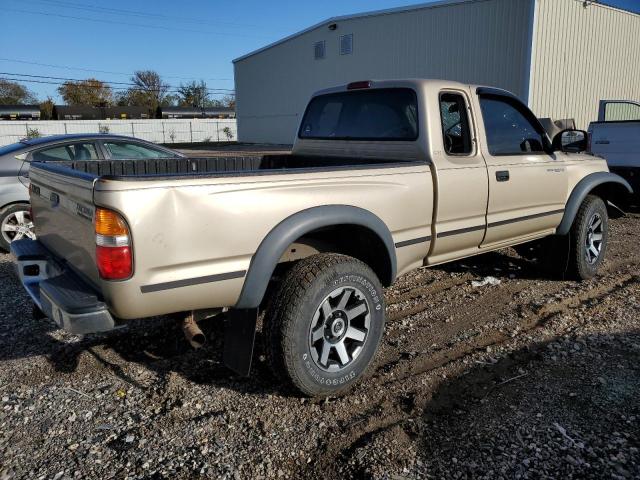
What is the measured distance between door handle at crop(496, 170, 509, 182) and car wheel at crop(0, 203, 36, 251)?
5.53 meters

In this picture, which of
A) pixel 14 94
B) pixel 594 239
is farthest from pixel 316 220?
pixel 14 94

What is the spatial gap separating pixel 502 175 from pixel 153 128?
47.1 metres

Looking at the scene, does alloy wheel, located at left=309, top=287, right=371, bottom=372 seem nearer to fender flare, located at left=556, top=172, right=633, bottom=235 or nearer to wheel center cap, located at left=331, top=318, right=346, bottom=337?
wheel center cap, located at left=331, top=318, right=346, bottom=337

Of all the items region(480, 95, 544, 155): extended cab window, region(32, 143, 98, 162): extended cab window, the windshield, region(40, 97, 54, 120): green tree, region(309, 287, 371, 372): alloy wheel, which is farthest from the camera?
region(40, 97, 54, 120): green tree

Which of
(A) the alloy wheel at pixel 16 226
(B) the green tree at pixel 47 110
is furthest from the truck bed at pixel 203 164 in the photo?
(B) the green tree at pixel 47 110

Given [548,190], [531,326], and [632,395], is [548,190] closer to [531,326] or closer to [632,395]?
[531,326]

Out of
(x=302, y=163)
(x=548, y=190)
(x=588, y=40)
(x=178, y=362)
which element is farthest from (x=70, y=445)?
(x=588, y=40)

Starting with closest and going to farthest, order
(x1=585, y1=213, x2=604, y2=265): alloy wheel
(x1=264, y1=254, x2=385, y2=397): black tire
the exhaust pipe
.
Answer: the exhaust pipe < (x1=264, y1=254, x2=385, y2=397): black tire < (x1=585, y1=213, x2=604, y2=265): alloy wheel

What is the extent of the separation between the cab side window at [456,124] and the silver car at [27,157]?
3.61 meters

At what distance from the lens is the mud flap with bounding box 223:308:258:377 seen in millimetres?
2891

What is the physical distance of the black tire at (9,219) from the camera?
6500mm

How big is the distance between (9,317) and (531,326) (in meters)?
4.41

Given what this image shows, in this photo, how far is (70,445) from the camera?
278 centimetres

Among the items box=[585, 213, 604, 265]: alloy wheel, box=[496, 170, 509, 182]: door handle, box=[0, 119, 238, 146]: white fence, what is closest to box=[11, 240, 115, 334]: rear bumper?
box=[496, 170, 509, 182]: door handle
